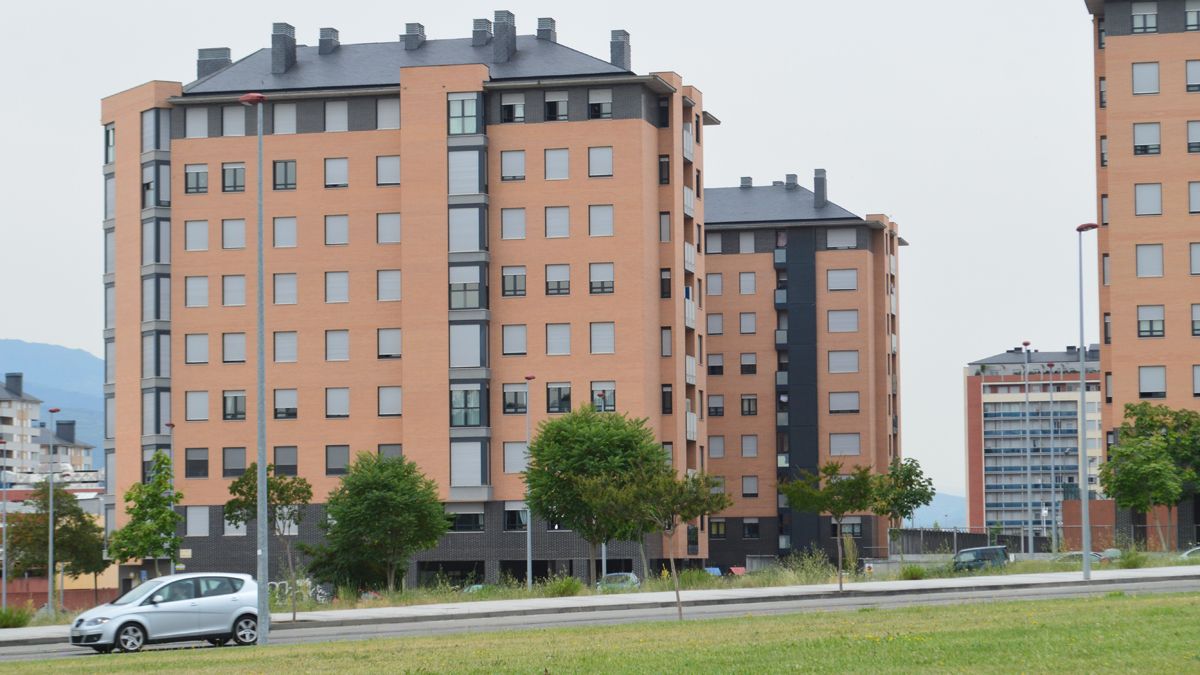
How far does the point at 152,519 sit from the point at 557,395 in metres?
19.8

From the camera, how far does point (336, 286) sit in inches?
3378

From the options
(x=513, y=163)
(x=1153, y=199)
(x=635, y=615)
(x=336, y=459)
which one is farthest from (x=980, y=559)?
(x=336, y=459)

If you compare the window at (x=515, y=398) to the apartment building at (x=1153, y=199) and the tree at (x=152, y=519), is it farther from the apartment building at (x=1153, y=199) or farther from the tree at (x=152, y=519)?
the apartment building at (x=1153, y=199)

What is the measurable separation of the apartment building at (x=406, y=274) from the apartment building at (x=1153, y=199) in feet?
67.3

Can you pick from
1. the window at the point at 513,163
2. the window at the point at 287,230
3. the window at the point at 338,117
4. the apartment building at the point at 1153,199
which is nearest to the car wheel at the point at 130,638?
the window at the point at 513,163

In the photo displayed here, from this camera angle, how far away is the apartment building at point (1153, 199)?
8194 centimetres

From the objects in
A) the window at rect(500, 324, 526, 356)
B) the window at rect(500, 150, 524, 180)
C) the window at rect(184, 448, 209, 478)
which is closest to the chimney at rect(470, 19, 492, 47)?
the window at rect(500, 150, 524, 180)

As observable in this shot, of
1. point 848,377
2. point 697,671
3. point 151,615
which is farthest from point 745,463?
point 697,671

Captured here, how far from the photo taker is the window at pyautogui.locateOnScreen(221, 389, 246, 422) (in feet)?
282

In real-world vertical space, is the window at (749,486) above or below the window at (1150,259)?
below

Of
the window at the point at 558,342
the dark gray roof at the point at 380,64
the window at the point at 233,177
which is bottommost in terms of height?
the window at the point at 558,342

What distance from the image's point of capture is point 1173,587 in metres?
39.8

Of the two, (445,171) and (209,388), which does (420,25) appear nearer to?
(445,171)

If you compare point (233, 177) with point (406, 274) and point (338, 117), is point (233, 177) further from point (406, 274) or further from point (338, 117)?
point (406, 274)
